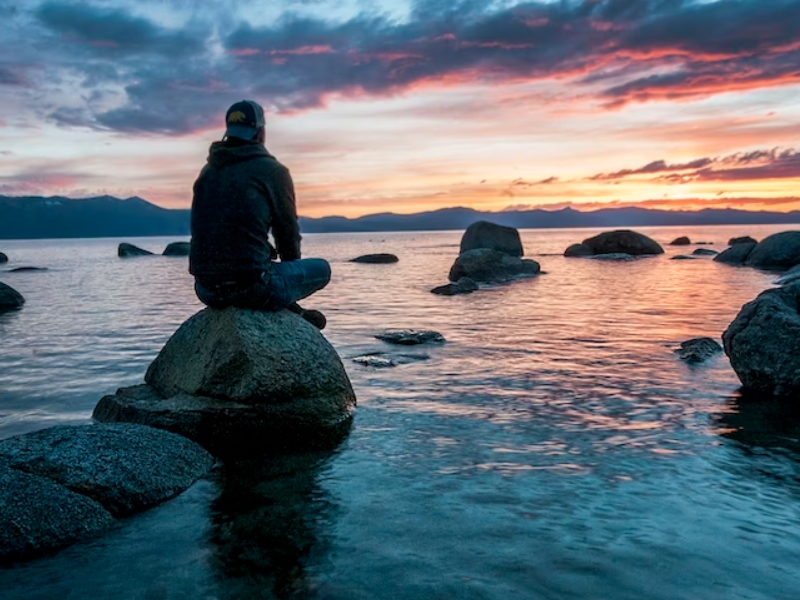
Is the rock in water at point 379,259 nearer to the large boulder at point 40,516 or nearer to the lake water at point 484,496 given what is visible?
the lake water at point 484,496

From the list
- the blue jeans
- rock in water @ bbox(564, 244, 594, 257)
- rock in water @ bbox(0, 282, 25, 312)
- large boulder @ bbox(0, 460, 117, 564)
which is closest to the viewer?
large boulder @ bbox(0, 460, 117, 564)

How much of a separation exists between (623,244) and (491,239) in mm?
16841

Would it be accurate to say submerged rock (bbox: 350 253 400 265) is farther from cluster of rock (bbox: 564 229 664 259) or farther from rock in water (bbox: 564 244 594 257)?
cluster of rock (bbox: 564 229 664 259)

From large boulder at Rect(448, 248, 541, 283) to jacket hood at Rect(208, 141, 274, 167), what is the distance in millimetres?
25450

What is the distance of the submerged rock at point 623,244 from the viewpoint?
55.8 metres

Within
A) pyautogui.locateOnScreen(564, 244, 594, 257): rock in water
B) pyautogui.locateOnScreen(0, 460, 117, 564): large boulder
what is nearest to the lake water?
pyautogui.locateOnScreen(0, 460, 117, 564): large boulder

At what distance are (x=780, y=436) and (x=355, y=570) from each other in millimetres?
5580

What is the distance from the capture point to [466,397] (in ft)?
31.3

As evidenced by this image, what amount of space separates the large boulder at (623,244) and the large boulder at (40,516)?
2149 inches

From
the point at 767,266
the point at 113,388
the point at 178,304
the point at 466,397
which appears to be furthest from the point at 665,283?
the point at 113,388

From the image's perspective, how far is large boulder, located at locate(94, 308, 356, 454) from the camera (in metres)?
7.46

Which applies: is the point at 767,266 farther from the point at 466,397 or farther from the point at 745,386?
the point at 466,397

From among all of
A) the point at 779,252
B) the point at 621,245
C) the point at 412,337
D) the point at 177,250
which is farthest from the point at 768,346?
the point at 177,250

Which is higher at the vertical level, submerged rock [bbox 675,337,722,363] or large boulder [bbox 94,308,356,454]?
large boulder [bbox 94,308,356,454]
